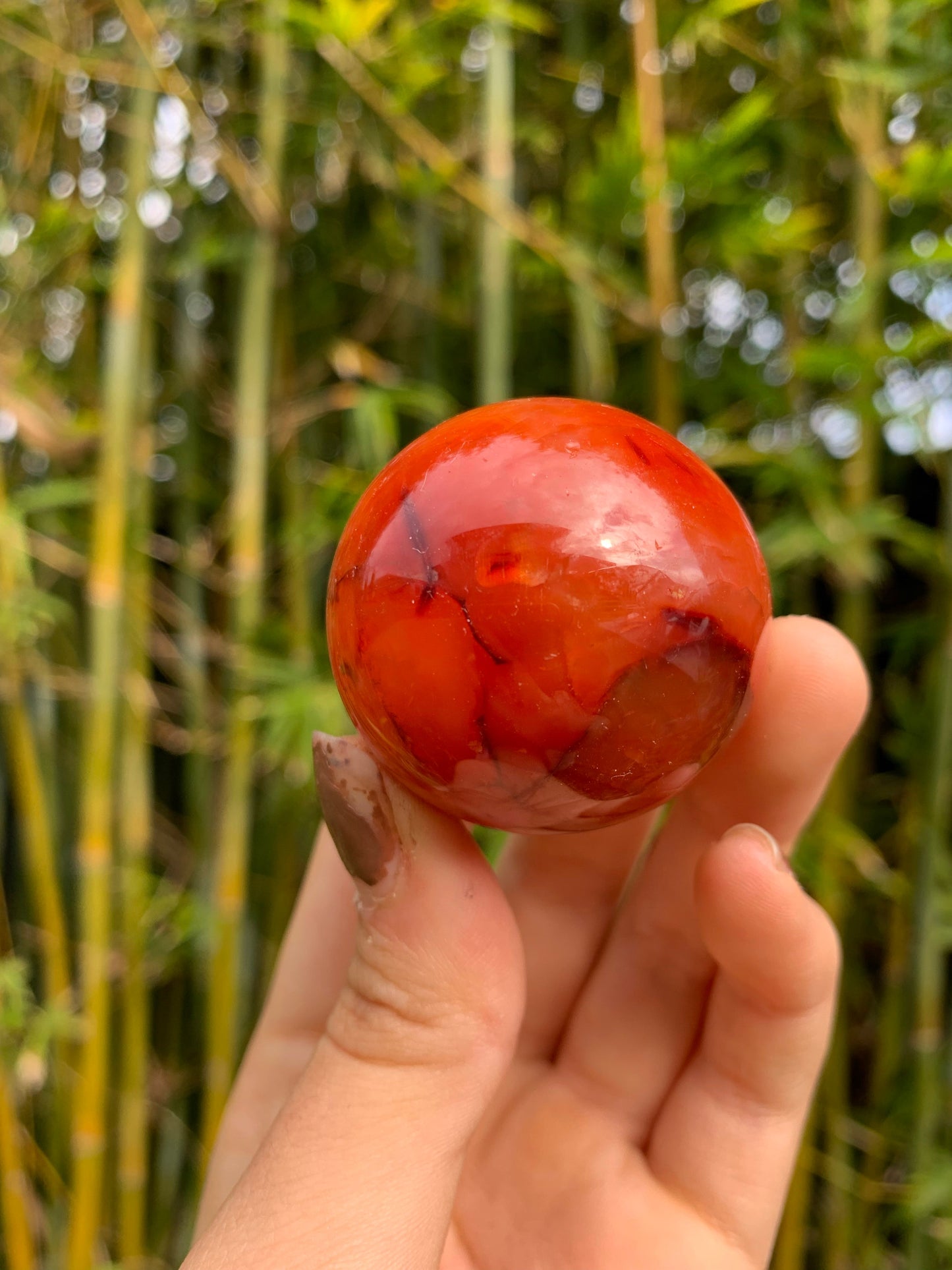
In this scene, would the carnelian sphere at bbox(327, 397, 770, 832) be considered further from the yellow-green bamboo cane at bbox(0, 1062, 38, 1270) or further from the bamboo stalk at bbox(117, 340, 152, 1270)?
the yellow-green bamboo cane at bbox(0, 1062, 38, 1270)

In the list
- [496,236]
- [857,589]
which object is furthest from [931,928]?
[496,236]

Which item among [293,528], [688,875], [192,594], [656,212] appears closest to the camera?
[688,875]

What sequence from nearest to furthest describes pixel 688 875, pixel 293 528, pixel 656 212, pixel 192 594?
pixel 688 875 → pixel 656 212 → pixel 293 528 → pixel 192 594

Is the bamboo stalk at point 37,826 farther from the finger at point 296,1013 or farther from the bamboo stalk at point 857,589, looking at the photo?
the bamboo stalk at point 857,589

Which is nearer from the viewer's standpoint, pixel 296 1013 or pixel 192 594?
pixel 296 1013

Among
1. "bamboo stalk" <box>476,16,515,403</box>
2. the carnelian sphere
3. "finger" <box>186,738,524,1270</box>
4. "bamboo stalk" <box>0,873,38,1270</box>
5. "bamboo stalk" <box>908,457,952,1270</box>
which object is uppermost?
"bamboo stalk" <box>476,16,515,403</box>

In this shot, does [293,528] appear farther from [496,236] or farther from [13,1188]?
[13,1188]

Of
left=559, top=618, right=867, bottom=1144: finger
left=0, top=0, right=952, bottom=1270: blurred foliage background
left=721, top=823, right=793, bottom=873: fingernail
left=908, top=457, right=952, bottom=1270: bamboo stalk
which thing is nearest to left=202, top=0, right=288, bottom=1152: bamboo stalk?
left=0, top=0, right=952, bottom=1270: blurred foliage background
